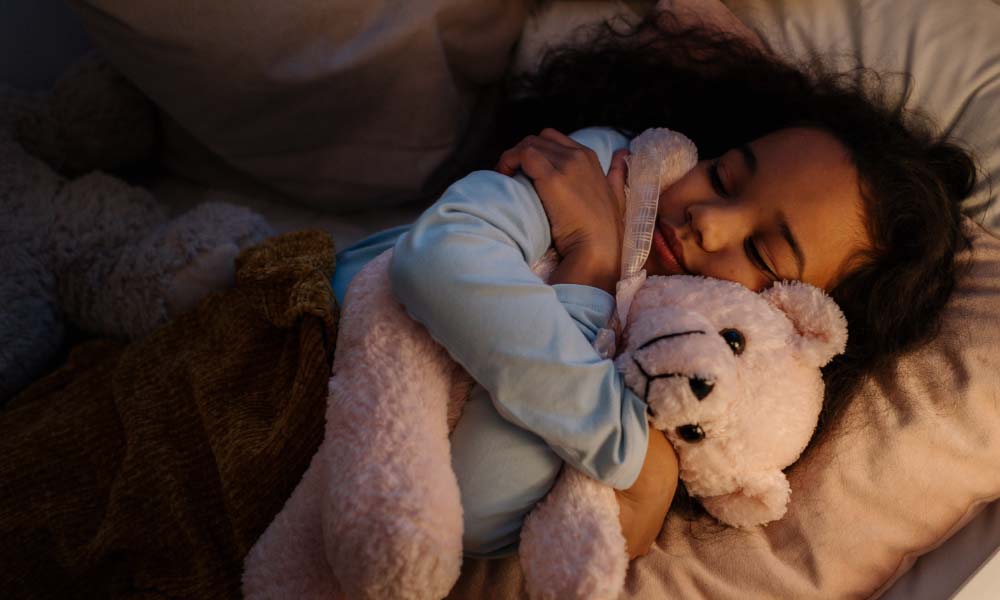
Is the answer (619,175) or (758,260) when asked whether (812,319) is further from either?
(619,175)

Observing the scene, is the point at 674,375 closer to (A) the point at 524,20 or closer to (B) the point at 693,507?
(B) the point at 693,507

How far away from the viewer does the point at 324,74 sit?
104 cm

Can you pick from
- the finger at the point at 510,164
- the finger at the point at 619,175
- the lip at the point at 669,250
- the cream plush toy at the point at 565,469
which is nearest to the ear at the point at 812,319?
the cream plush toy at the point at 565,469

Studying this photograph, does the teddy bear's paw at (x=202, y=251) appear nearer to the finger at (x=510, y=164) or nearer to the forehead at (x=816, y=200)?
the finger at (x=510, y=164)

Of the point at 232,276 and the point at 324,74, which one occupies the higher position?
the point at 324,74

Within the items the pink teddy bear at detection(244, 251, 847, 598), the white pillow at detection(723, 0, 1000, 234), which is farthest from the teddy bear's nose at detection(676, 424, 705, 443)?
the white pillow at detection(723, 0, 1000, 234)

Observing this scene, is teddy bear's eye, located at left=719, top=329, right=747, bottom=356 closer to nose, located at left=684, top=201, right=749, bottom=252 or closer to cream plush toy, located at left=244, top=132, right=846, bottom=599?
cream plush toy, located at left=244, top=132, right=846, bottom=599

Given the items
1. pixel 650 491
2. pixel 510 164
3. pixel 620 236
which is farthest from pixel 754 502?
pixel 510 164

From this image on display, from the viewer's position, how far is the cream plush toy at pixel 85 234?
3.22ft

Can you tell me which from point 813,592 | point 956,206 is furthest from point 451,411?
point 956,206

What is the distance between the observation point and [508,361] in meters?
0.64

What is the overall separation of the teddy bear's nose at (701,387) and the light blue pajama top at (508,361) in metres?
0.05

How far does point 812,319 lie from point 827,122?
349 millimetres

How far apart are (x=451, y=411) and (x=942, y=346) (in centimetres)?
59
